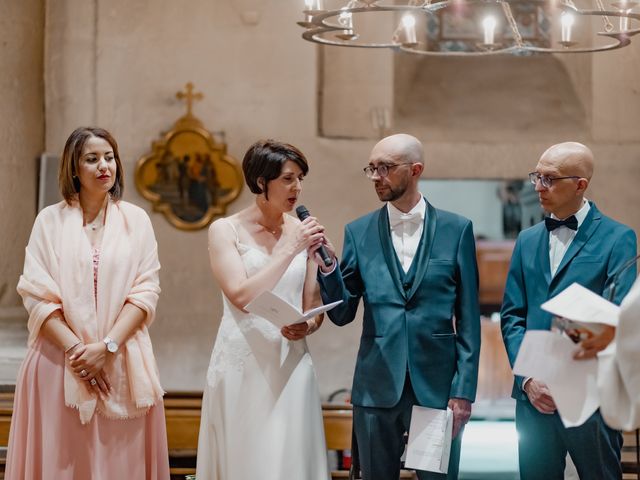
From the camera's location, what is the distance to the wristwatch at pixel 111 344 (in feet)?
15.0

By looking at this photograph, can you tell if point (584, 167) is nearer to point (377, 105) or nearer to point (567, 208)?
point (567, 208)

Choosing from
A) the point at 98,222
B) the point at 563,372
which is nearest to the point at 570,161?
the point at 563,372

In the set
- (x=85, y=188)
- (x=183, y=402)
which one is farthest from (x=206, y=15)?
(x=85, y=188)

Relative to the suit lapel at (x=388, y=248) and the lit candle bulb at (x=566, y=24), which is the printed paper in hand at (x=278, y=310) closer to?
the suit lapel at (x=388, y=248)

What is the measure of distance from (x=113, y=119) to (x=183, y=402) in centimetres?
278

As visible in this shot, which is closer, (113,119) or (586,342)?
(586,342)

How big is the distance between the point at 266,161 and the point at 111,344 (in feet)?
3.28

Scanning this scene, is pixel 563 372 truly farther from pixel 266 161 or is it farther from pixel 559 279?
pixel 266 161

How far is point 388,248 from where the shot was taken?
4.54 m

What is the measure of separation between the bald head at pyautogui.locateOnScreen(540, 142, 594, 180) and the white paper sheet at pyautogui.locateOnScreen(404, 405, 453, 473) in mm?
1097

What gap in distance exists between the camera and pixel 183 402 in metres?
7.52

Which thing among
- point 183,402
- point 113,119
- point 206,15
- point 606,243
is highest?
point 206,15

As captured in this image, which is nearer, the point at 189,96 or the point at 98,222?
the point at 98,222

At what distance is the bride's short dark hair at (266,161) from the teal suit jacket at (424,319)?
0.49 m
